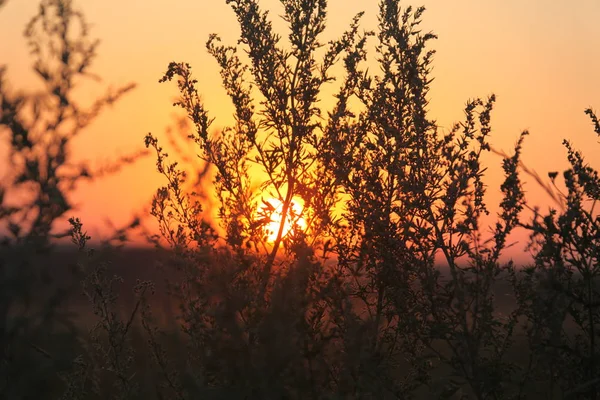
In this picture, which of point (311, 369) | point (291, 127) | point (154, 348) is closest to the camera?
point (311, 369)

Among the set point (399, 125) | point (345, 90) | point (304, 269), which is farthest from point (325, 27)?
point (304, 269)

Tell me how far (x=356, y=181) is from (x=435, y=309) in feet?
7.77

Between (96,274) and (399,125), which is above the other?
(399,125)

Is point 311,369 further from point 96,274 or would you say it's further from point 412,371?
point 412,371

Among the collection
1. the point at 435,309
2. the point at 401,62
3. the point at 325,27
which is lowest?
the point at 435,309

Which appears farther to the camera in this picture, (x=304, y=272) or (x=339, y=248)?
(x=339, y=248)

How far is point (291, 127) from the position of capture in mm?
9977

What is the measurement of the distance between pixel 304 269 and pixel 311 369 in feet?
2.75

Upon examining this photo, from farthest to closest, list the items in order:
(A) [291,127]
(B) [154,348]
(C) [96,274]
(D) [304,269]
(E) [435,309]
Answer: (A) [291,127] < (B) [154,348] < (C) [96,274] < (E) [435,309] < (D) [304,269]

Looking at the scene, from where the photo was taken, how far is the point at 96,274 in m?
7.73

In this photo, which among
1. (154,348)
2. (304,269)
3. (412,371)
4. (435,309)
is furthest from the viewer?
(412,371)

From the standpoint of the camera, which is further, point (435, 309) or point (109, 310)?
point (109, 310)

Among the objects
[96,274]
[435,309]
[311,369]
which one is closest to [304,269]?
[311,369]

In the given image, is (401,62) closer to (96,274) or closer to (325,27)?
(325,27)
